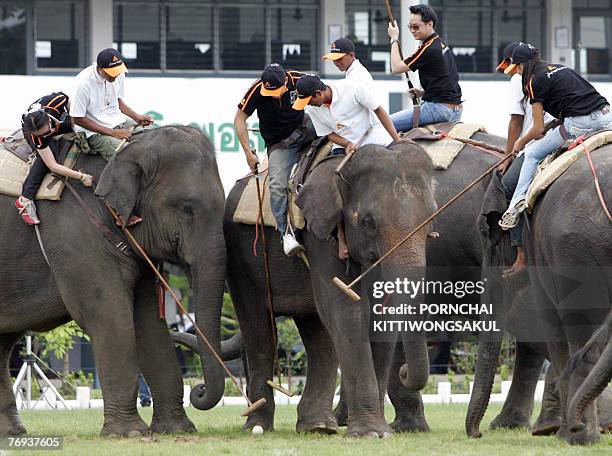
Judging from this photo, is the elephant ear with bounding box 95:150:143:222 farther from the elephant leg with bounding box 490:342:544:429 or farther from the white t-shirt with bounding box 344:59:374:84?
the elephant leg with bounding box 490:342:544:429

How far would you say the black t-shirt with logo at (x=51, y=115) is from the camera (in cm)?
1553

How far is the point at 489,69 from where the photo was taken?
118ft

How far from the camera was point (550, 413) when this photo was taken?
15188mm

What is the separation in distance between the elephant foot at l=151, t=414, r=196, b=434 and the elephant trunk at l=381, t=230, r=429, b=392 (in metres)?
2.71

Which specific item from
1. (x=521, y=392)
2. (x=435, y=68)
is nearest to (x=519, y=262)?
(x=521, y=392)

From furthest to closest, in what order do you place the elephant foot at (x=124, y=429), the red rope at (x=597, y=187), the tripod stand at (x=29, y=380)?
the tripod stand at (x=29, y=380) → the elephant foot at (x=124, y=429) → the red rope at (x=597, y=187)

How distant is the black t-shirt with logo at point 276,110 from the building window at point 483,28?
20212mm

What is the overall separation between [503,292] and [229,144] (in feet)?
37.8

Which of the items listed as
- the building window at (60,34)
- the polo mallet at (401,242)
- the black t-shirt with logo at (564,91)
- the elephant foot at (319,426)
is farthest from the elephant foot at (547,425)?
the building window at (60,34)

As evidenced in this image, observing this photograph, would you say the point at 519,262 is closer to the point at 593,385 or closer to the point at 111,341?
the point at 593,385

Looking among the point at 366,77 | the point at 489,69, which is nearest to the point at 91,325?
the point at 366,77

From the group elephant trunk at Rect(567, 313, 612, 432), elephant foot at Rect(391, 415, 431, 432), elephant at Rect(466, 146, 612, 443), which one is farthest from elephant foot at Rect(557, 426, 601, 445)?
elephant foot at Rect(391, 415, 431, 432)

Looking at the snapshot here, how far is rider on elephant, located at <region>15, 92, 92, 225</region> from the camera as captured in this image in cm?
1547

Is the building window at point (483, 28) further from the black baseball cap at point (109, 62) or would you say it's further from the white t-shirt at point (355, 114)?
the white t-shirt at point (355, 114)
